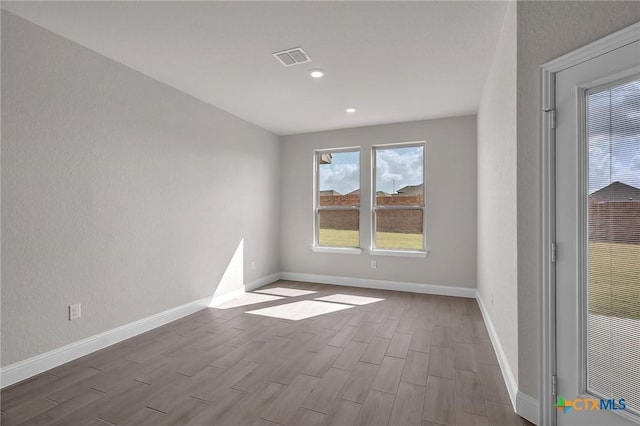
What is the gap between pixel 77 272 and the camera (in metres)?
2.62

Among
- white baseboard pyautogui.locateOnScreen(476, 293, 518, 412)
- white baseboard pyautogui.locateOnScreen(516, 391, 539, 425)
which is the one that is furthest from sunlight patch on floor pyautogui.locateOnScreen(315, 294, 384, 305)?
white baseboard pyautogui.locateOnScreen(516, 391, 539, 425)

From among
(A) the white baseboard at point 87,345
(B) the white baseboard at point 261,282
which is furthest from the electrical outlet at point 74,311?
(B) the white baseboard at point 261,282

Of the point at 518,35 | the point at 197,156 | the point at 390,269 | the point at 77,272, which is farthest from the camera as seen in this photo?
the point at 390,269

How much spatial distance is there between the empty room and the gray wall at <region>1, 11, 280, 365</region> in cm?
2

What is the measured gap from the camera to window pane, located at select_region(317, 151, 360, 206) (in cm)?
532

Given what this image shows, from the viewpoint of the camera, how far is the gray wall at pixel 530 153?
5.66 ft

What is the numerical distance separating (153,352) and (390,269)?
11.4 ft

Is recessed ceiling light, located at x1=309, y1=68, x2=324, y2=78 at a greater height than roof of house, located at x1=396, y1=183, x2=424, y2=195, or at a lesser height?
greater

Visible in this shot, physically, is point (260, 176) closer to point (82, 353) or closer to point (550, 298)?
point (82, 353)

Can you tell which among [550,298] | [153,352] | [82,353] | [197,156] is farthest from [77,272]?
[550,298]

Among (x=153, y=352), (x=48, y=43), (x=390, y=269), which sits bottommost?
(x=153, y=352)

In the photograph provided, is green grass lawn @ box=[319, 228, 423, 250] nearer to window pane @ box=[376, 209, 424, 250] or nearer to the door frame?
window pane @ box=[376, 209, 424, 250]

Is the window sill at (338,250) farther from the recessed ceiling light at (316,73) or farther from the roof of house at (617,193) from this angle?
the roof of house at (617,193)

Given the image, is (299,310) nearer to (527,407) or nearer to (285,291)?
(285,291)
